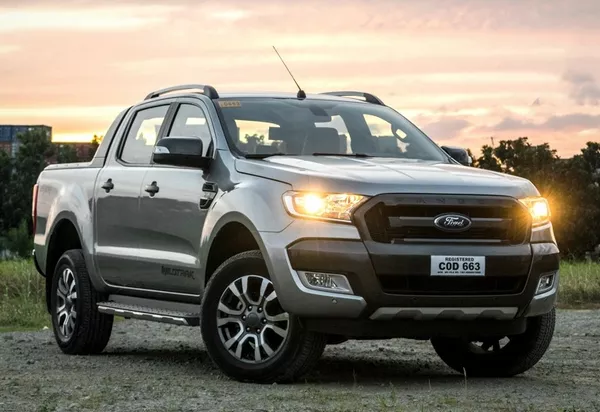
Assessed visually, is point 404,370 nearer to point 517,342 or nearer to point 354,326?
point 517,342

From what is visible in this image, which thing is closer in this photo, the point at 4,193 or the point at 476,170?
the point at 476,170

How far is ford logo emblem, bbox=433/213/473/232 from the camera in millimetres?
7961

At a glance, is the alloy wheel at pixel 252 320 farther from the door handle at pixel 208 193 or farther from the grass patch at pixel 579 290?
the grass patch at pixel 579 290

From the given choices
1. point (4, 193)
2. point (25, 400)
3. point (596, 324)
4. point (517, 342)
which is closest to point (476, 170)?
point (517, 342)

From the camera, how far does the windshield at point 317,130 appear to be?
9.19 m

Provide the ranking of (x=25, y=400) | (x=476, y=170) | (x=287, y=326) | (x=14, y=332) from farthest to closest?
(x=14, y=332), (x=476, y=170), (x=287, y=326), (x=25, y=400)

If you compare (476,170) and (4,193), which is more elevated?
(476,170)

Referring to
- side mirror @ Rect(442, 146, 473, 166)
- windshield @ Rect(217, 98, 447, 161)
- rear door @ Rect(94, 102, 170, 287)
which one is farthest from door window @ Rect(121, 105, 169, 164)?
side mirror @ Rect(442, 146, 473, 166)

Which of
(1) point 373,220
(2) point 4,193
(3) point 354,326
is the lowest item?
(2) point 4,193

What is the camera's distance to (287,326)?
8.12 m

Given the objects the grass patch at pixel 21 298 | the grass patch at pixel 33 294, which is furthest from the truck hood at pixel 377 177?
the grass patch at pixel 33 294

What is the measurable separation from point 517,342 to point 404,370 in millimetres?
989

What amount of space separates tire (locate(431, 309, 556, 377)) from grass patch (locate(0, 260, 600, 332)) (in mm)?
6853

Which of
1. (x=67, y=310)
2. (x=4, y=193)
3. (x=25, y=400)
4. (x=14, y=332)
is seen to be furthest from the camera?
(x=4, y=193)
